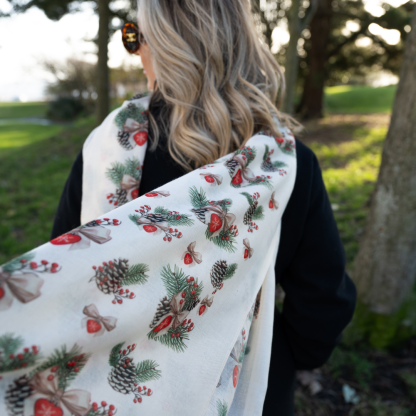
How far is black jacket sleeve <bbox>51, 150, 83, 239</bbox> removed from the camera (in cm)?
127

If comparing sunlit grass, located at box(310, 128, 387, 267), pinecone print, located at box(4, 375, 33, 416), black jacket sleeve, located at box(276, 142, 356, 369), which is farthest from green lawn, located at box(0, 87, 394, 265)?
pinecone print, located at box(4, 375, 33, 416)

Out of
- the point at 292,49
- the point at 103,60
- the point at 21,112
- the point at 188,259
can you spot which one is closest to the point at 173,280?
the point at 188,259

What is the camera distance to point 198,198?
0.96m

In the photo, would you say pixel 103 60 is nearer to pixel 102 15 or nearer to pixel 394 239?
pixel 102 15

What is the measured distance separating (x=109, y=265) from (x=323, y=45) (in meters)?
13.0

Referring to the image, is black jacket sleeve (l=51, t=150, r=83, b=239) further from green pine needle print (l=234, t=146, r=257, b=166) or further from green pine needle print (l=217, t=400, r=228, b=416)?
green pine needle print (l=217, t=400, r=228, b=416)

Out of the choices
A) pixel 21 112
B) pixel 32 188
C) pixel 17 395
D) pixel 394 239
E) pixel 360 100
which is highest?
pixel 17 395

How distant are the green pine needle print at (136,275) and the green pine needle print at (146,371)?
209 mm

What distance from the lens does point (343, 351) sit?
111 inches

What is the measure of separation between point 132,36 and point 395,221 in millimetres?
2228

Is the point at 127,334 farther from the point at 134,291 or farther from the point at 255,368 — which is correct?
the point at 255,368

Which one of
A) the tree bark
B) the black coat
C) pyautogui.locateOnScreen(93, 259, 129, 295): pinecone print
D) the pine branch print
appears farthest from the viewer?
the tree bark

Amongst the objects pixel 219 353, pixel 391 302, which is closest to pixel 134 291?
pixel 219 353

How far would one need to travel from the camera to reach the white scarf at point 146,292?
0.66m
